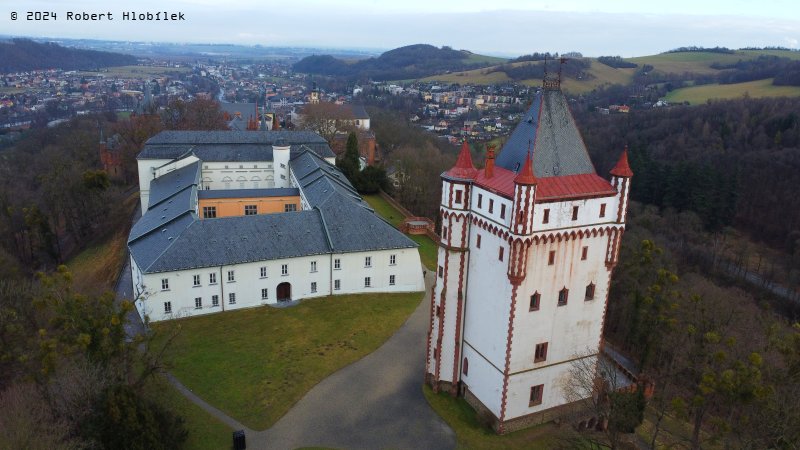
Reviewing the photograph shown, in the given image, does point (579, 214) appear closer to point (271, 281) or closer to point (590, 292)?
point (590, 292)

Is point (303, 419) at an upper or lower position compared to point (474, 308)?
lower

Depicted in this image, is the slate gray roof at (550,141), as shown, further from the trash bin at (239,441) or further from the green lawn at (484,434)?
the trash bin at (239,441)

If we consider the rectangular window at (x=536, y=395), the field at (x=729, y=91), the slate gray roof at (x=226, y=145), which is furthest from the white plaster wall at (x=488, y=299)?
the field at (x=729, y=91)

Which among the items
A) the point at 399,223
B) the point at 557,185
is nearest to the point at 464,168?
the point at 557,185

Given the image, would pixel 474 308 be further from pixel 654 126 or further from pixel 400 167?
pixel 654 126

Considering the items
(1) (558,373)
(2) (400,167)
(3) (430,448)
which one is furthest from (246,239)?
(2) (400,167)
